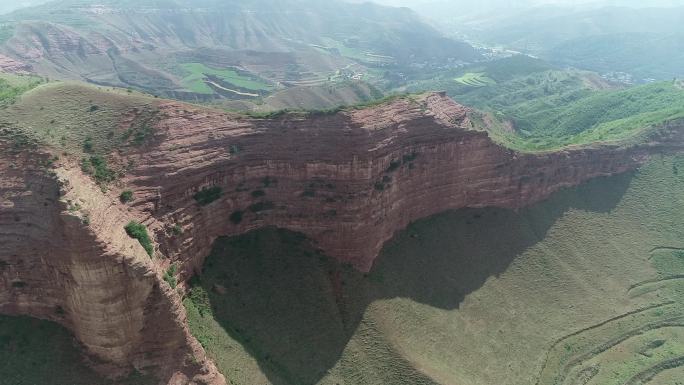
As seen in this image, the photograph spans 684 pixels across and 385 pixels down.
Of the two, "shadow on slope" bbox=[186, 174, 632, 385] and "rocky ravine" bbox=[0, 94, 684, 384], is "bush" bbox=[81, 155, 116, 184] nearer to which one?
"rocky ravine" bbox=[0, 94, 684, 384]

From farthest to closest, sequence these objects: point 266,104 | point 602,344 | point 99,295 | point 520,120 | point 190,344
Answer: point 520,120, point 266,104, point 602,344, point 190,344, point 99,295

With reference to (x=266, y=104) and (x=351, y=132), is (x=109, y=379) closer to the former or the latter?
(x=351, y=132)

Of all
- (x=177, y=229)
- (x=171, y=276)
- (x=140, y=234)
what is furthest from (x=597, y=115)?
(x=140, y=234)

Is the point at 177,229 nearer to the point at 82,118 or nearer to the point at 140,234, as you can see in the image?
the point at 140,234

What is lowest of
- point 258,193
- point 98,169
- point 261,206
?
point 261,206

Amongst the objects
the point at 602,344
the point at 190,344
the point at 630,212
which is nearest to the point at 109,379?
the point at 190,344

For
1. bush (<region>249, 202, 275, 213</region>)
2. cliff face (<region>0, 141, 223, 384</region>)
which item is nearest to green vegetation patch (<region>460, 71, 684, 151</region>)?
bush (<region>249, 202, 275, 213</region>)
